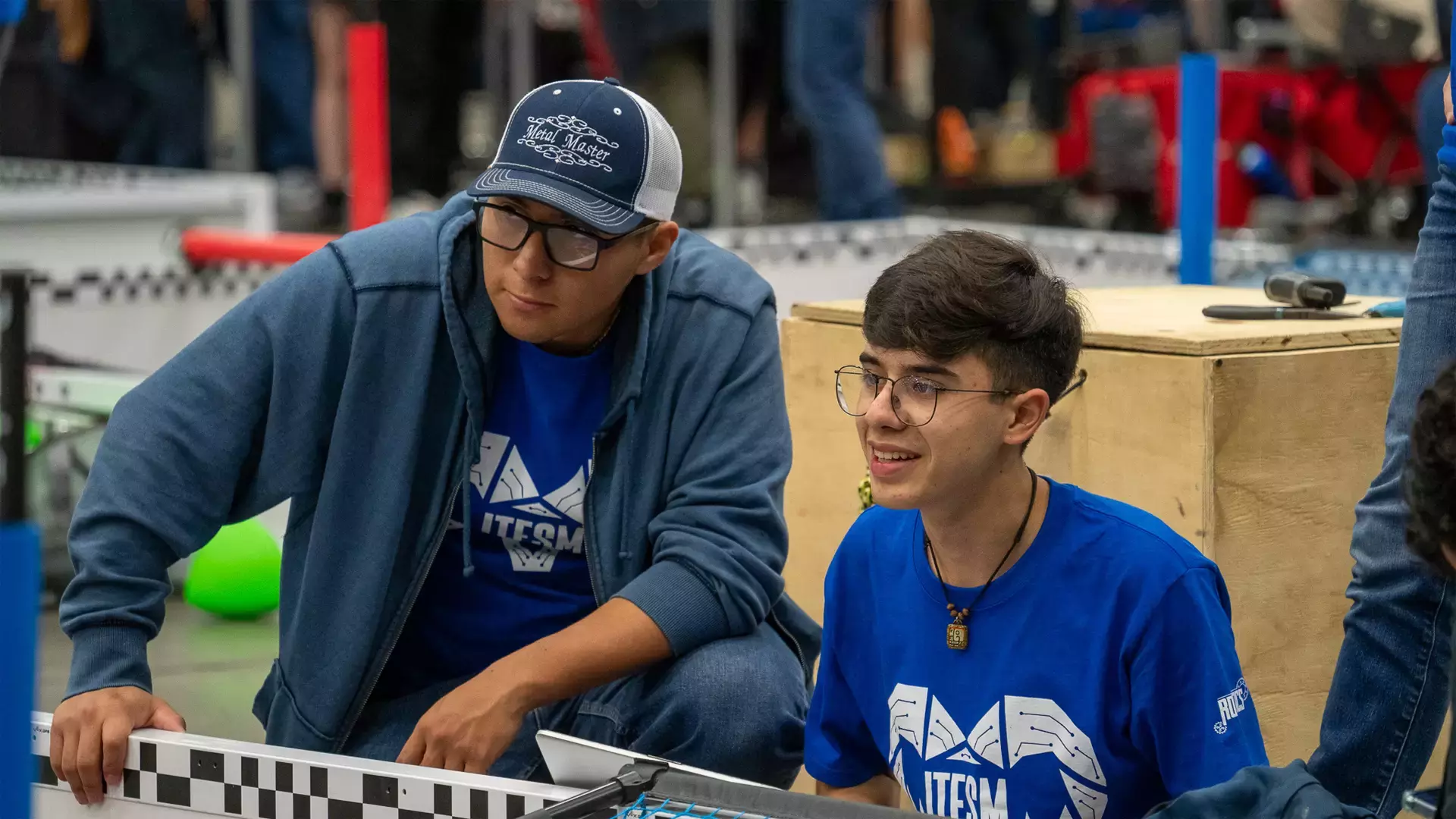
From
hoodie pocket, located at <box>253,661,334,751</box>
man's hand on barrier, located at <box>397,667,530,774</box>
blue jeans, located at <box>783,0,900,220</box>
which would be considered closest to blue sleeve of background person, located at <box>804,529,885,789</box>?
man's hand on barrier, located at <box>397,667,530,774</box>

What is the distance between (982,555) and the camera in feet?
5.65

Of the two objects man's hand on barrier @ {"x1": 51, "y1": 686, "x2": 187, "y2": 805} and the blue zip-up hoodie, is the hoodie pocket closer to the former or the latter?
the blue zip-up hoodie

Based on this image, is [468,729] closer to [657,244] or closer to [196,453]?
[196,453]

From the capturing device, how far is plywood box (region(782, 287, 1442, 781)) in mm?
2133

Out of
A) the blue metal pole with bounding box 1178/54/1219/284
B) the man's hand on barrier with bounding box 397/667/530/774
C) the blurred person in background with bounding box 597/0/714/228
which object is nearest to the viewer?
the man's hand on barrier with bounding box 397/667/530/774

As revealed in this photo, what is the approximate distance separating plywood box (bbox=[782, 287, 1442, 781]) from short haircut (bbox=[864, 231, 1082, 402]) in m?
0.45

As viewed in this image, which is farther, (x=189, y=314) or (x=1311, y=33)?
(x=1311, y=33)

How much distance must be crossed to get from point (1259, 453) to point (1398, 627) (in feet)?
1.31

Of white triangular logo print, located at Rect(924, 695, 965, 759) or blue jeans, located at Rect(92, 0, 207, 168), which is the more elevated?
blue jeans, located at Rect(92, 0, 207, 168)

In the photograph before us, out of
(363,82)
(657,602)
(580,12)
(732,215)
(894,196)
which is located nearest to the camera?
(657,602)

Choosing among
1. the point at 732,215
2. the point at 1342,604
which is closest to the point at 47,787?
the point at 1342,604

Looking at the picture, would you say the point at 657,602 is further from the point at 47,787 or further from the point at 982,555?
the point at 47,787

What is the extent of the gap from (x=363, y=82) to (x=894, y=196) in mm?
1896

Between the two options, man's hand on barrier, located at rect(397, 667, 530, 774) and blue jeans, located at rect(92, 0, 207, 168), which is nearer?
man's hand on barrier, located at rect(397, 667, 530, 774)
